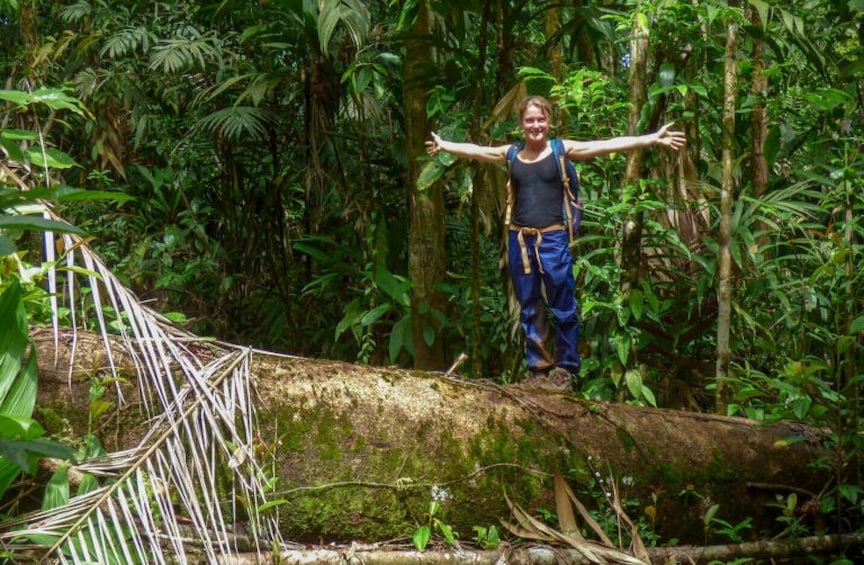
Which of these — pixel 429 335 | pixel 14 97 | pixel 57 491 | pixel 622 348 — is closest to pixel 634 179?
pixel 622 348

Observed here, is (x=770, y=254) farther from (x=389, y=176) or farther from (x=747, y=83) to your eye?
(x=389, y=176)

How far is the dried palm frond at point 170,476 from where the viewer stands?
2.94 m

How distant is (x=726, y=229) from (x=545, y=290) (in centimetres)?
100

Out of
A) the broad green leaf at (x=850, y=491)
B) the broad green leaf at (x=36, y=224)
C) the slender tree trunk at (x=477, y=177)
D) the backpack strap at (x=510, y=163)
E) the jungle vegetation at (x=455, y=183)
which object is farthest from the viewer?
the slender tree trunk at (x=477, y=177)

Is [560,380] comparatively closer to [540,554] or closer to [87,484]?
[540,554]

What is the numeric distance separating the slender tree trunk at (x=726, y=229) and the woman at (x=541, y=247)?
0.74m

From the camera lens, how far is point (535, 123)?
472cm

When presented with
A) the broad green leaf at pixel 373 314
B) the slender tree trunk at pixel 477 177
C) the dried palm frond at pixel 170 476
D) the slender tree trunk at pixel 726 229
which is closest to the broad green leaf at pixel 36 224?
the dried palm frond at pixel 170 476

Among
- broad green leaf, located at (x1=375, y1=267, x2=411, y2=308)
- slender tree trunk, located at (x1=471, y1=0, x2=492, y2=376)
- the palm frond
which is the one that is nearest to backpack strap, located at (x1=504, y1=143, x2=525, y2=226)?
slender tree trunk, located at (x1=471, y1=0, x2=492, y2=376)

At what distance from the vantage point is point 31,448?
1.93 meters

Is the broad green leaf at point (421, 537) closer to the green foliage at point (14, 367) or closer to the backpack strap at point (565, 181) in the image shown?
the green foliage at point (14, 367)

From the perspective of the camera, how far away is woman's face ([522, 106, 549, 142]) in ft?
15.4

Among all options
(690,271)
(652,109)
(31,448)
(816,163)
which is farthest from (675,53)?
(31,448)

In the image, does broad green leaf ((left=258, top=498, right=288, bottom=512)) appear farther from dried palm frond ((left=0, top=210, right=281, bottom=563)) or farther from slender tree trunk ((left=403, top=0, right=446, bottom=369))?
slender tree trunk ((left=403, top=0, right=446, bottom=369))
